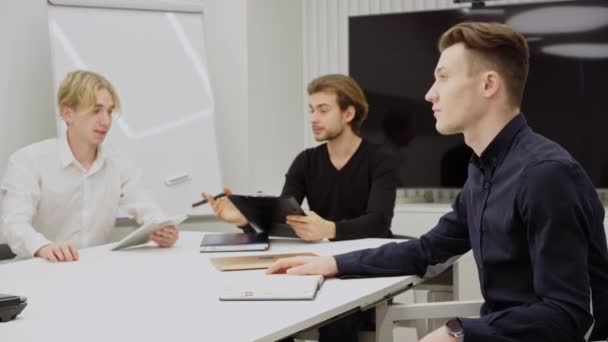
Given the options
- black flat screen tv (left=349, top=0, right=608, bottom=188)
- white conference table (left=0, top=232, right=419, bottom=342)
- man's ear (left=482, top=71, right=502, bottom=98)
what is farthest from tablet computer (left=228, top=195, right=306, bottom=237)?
black flat screen tv (left=349, top=0, right=608, bottom=188)

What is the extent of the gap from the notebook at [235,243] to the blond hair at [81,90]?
76 centimetres

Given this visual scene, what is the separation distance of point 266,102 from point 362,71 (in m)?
0.58

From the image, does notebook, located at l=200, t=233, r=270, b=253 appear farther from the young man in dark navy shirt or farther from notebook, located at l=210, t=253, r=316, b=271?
the young man in dark navy shirt

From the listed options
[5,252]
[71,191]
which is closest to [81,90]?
[71,191]

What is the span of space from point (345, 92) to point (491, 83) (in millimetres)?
1635

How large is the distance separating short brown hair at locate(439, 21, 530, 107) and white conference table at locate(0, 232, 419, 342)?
0.61 meters

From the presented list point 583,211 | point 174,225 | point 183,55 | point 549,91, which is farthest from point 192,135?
point 583,211

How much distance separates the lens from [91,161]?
3291 mm

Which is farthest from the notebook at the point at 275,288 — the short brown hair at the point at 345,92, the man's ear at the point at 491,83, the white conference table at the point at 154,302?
the short brown hair at the point at 345,92

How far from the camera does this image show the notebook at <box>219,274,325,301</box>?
→ 1.91 m

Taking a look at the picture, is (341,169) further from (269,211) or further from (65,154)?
(65,154)

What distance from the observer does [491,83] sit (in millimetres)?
1885

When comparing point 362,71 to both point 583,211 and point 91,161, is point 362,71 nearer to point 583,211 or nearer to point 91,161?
point 91,161

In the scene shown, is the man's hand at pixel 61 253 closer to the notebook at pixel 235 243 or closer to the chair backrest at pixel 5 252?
the chair backrest at pixel 5 252
